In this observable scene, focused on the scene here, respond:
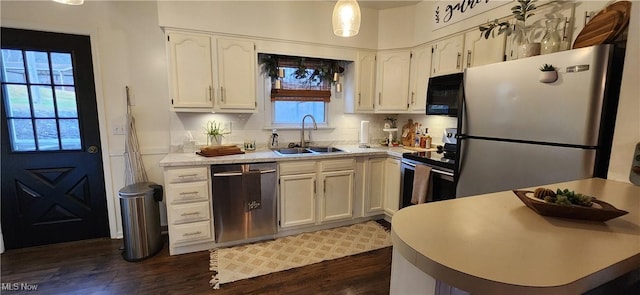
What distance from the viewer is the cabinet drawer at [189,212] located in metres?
2.50

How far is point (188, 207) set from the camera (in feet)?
8.30

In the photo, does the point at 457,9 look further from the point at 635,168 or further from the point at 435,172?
the point at 635,168

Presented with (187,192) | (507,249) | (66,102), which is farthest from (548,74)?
(66,102)

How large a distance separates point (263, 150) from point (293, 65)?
1.06 meters

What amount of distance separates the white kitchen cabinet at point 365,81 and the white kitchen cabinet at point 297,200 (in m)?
1.12

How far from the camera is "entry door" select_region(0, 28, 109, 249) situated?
2455 mm

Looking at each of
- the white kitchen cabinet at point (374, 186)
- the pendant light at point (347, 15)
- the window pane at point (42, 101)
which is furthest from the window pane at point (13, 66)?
the white kitchen cabinet at point (374, 186)

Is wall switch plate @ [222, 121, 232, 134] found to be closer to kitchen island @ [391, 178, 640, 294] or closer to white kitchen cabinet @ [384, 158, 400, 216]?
white kitchen cabinet @ [384, 158, 400, 216]

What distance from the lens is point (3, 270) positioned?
7.42ft

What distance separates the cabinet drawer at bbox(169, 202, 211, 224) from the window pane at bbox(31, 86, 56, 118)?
146 centimetres

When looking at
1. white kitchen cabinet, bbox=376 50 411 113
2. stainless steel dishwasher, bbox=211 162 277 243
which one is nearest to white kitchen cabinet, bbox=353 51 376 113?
white kitchen cabinet, bbox=376 50 411 113

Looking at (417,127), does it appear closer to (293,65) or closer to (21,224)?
(293,65)

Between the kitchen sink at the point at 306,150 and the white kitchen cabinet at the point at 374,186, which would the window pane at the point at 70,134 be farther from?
the white kitchen cabinet at the point at 374,186

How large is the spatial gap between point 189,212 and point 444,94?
2.64 meters
